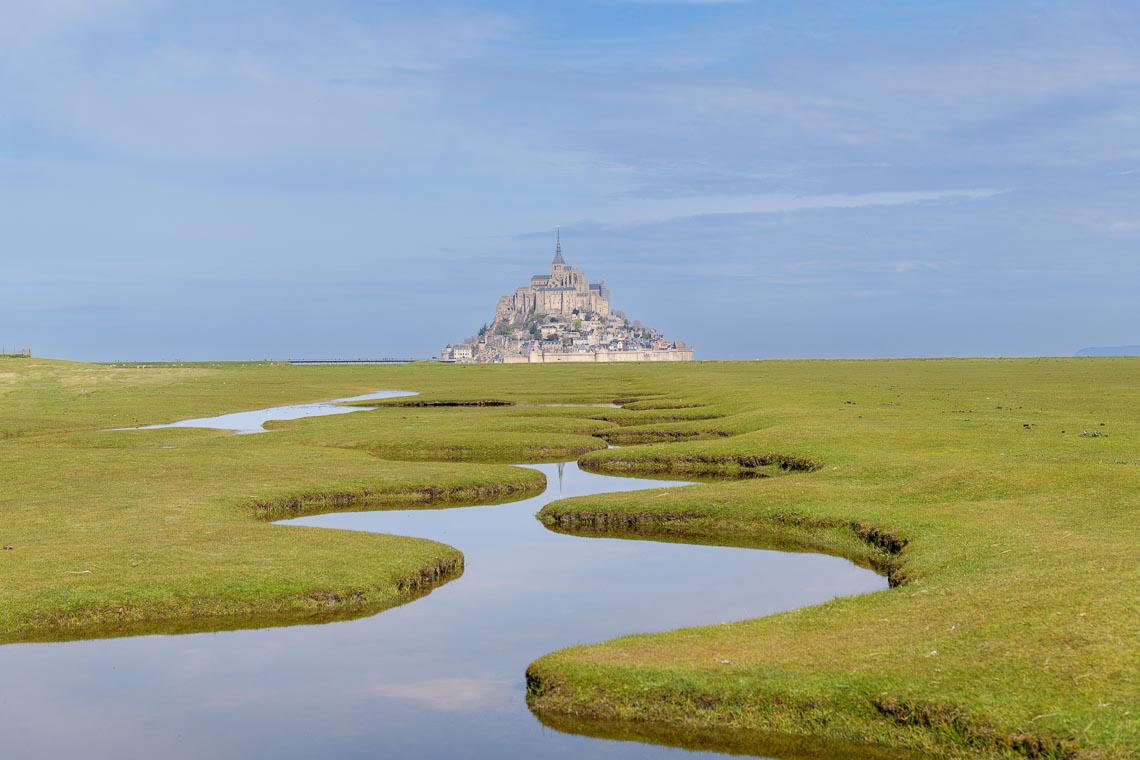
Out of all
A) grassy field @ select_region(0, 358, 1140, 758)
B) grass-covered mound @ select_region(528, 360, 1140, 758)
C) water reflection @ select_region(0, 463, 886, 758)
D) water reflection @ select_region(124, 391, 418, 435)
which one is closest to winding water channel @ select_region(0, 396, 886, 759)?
water reflection @ select_region(0, 463, 886, 758)

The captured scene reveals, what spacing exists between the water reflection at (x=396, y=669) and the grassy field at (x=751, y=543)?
3.41 ft

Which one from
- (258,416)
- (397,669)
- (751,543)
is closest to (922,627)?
(397,669)

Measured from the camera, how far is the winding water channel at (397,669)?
16.4 metres

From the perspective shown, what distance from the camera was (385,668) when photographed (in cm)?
1969

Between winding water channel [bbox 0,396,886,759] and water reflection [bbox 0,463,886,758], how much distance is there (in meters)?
0.04

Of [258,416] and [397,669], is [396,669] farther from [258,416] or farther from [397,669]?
[258,416]

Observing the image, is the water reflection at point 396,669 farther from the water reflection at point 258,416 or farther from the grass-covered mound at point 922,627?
the water reflection at point 258,416

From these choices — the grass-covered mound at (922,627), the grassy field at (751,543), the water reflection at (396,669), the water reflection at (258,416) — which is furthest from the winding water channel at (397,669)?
the water reflection at (258,416)

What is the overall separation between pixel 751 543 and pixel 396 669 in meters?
14.7

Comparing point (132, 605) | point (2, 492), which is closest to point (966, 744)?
point (132, 605)

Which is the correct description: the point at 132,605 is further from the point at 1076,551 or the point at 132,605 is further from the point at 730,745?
the point at 1076,551

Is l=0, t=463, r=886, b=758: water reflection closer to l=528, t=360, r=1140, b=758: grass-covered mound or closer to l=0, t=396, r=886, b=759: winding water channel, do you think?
l=0, t=396, r=886, b=759: winding water channel

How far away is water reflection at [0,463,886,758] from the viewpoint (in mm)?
16406

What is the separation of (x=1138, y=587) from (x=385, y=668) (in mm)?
13660
